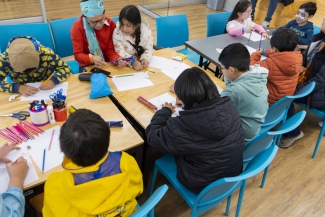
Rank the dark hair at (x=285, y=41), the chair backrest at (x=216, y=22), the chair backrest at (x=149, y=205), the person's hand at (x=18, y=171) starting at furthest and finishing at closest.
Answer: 1. the chair backrest at (x=216, y=22)
2. the dark hair at (x=285, y=41)
3. the person's hand at (x=18, y=171)
4. the chair backrest at (x=149, y=205)

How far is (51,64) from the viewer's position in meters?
1.84

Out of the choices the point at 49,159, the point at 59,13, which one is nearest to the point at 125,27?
the point at 49,159

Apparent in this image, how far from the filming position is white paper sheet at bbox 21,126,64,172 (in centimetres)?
121

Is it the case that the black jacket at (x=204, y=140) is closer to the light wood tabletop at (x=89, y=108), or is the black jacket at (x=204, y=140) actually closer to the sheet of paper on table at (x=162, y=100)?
the light wood tabletop at (x=89, y=108)

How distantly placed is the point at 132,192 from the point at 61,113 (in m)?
0.66

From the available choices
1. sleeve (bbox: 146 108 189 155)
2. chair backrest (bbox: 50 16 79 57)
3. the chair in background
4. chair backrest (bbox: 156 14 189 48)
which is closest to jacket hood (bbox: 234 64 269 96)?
sleeve (bbox: 146 108 189 155)

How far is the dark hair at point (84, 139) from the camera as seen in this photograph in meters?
0.90

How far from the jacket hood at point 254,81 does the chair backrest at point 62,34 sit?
5.58 ft

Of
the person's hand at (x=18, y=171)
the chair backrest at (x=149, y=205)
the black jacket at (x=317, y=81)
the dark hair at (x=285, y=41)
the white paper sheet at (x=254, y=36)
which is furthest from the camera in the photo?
the white paper sheet at (x=254, y=36)

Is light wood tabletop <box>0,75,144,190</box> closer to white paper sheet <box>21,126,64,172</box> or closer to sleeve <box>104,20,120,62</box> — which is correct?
white paper sheet <box>21,126,64,172</box>

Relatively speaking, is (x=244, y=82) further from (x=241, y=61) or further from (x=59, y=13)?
(x=59, y=13)

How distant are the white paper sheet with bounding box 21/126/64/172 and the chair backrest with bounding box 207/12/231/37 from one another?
2333 mm

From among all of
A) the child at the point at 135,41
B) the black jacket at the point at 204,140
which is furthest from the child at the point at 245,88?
the child at the point at 135,41

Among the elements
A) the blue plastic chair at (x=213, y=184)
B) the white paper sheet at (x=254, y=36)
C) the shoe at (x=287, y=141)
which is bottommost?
the shoe at (x=287, y=141)
